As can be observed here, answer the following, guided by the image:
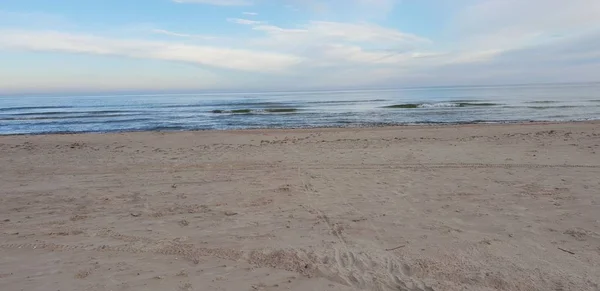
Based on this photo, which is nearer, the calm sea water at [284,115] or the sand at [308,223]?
the sand at [308,223]

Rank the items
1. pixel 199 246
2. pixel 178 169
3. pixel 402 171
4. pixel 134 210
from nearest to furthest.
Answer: pixel 199 246, pixel 134 210, pixel 402 171, pixel 178 169

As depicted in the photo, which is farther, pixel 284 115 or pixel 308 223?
pixel 284 115

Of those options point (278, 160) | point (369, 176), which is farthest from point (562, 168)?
point (278, 160)

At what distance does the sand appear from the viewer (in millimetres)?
3676

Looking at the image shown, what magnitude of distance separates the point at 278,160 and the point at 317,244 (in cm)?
562

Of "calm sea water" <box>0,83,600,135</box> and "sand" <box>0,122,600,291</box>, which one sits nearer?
"sand" <box>0,122,600,291</box>

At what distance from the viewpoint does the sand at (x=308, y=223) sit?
368 cm

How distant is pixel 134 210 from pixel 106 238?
1.15 m

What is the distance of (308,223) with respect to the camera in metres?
5.11

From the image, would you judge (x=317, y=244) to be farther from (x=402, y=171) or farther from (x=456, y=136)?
(x=456, y=136)

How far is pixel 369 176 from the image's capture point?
25.7 feet

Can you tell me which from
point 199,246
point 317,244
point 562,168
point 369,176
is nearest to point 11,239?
point 199,246

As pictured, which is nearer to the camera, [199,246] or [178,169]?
[199,246]

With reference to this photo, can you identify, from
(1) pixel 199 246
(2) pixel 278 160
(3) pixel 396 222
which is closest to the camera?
(1) pixel 199 246
